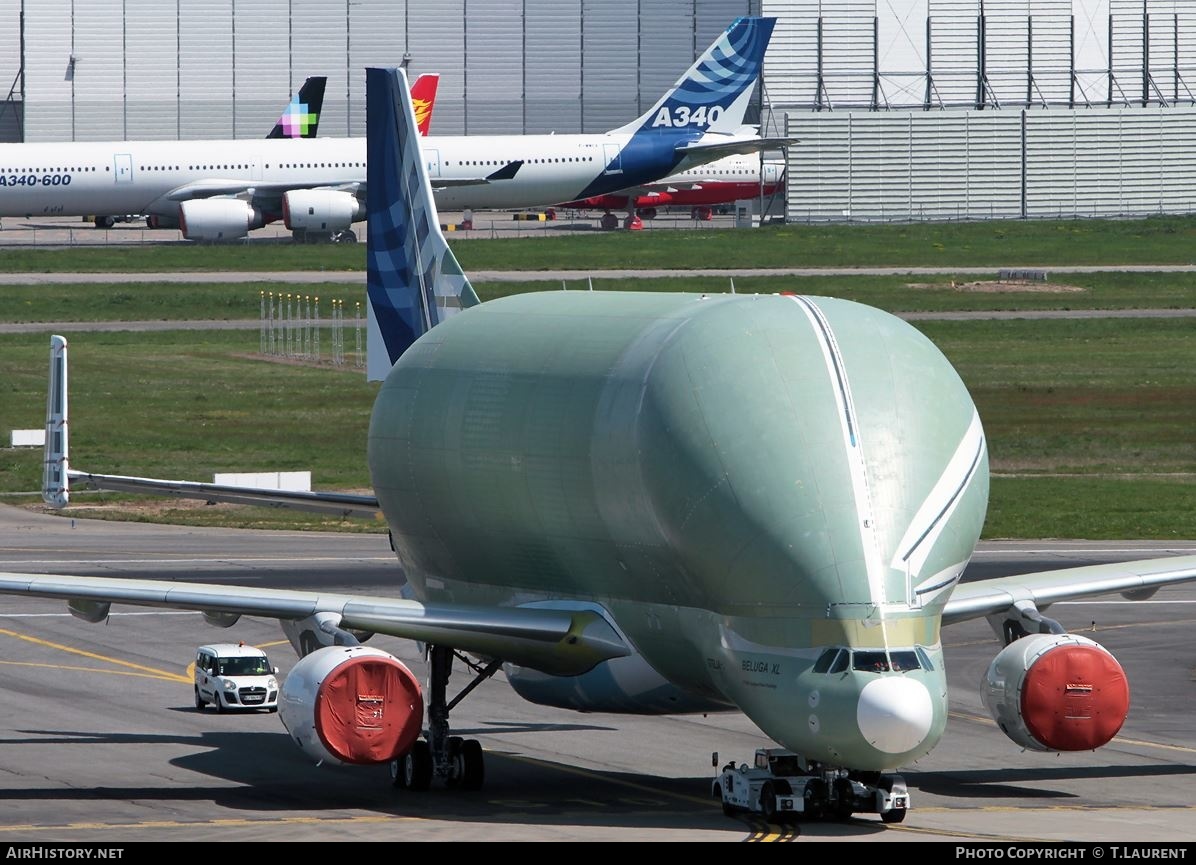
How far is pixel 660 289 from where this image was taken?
117000 millimetres

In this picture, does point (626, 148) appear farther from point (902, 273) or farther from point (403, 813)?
point (403, 813)

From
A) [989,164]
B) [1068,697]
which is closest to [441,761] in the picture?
[1068,697]

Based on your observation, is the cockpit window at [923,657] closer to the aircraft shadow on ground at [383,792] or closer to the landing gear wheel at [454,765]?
the aircraft shadow on ground at [383,792]

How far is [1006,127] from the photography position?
565 feet

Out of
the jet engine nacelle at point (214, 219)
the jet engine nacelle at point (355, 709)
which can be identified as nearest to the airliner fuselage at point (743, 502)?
the jet engine nacelle at point (355, 709)

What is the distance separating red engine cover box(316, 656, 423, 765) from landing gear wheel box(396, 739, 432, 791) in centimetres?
292

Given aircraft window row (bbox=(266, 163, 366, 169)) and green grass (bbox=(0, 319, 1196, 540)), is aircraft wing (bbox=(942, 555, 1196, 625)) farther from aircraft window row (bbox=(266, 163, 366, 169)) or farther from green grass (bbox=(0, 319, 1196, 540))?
aircraft window row (bbox=(266, 163, 366, 169))

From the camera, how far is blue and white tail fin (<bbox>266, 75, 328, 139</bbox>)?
552 feet

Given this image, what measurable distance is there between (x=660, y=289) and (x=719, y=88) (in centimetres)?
4142

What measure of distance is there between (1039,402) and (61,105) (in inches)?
4956

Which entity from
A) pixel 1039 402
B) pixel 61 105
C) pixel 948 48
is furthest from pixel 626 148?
pixel 1039 402

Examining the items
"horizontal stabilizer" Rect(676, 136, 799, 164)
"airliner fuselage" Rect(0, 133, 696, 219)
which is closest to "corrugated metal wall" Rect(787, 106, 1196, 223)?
A: "horizontal stabilizer" Rect(676, 136, 799, 164)

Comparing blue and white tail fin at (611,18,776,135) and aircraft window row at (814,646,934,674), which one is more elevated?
blue and white tail fin at (611,18,776,135)

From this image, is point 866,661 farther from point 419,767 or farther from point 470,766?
point 419,767
